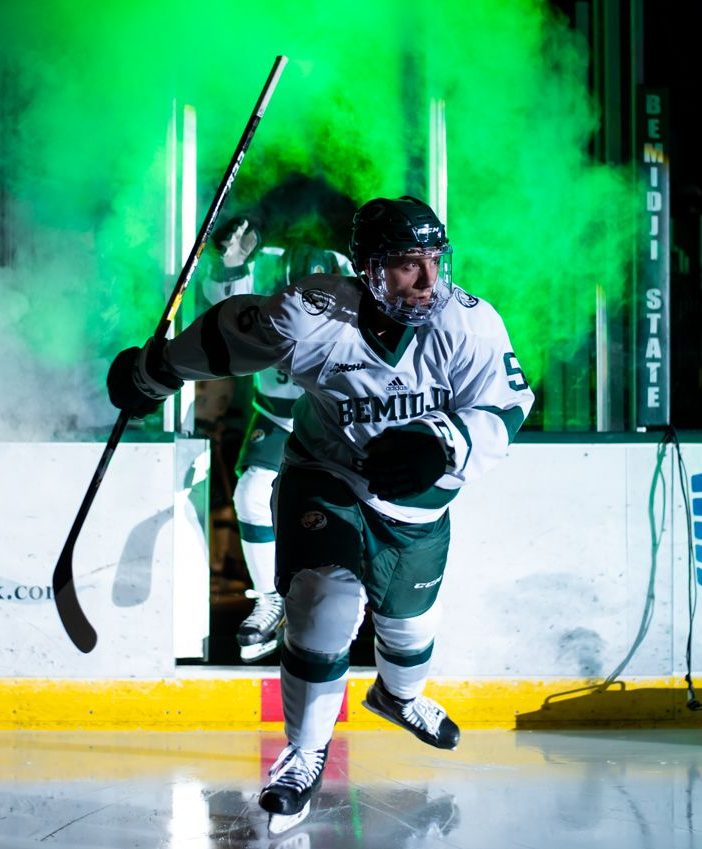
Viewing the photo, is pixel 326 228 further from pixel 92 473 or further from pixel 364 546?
pixel 364 546

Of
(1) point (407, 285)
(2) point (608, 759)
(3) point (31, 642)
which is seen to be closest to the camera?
(1) point (407, 285)

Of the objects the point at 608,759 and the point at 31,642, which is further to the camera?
the point at 31,642

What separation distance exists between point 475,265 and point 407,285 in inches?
52.2

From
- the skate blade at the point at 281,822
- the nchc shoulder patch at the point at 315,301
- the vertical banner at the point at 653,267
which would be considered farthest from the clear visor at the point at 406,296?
the vertical banner at the point at 653,267

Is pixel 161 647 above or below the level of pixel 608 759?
above

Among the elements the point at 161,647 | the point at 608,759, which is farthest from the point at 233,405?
the point at 608,759

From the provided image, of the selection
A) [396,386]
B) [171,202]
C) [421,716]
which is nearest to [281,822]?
[421,716]

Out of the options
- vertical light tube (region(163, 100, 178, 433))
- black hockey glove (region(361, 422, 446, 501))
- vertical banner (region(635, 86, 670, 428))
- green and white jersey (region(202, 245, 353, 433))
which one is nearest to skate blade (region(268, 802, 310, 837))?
black hockey glove (region(361, 422, 446, 501))

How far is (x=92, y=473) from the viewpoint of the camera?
409 cm

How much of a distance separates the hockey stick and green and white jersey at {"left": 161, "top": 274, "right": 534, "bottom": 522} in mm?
417

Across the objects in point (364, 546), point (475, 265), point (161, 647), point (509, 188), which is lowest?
point (161, 647)

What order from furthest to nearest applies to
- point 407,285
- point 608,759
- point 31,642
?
point 31,642 < point 608,759 < point 407,285

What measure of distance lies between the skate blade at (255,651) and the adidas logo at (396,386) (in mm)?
1483

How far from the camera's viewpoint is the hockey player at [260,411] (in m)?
4.21
